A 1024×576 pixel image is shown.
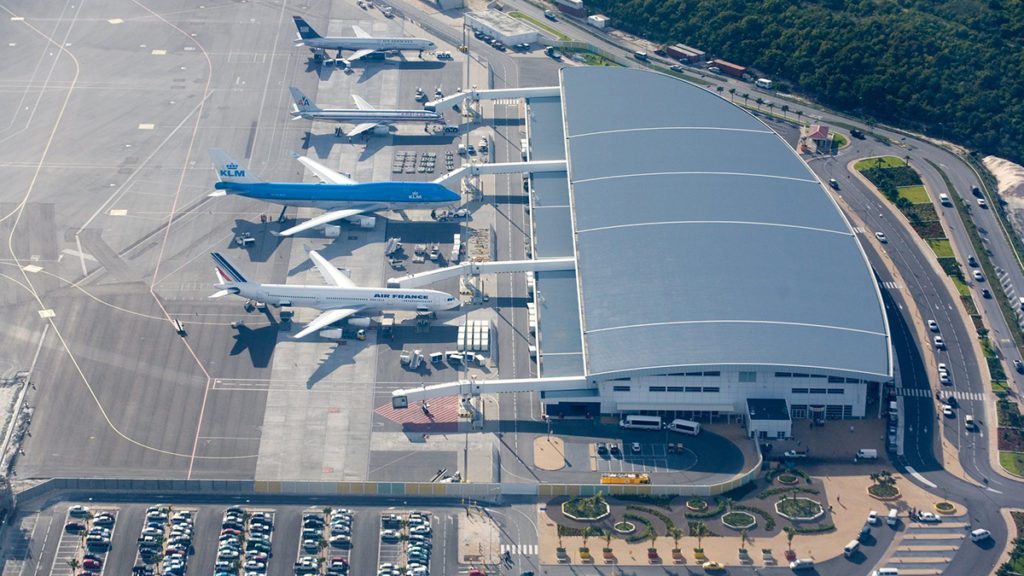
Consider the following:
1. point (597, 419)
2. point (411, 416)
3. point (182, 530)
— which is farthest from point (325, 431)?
point (597, 419)

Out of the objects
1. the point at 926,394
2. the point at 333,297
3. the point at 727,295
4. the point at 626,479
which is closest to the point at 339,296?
the point at 333,297

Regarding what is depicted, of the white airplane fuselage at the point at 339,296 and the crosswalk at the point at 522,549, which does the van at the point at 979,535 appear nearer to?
the crosswalk at the point at 522,549

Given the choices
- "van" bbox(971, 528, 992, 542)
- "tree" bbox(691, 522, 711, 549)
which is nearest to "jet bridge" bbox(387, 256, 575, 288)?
"tree" bbox(691, 522, 711, 549)

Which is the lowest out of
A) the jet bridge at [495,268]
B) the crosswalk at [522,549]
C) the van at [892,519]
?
the crosswalk at [522,549]

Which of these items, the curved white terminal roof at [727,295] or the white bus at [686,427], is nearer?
the curved white terminal roof at [727,295]

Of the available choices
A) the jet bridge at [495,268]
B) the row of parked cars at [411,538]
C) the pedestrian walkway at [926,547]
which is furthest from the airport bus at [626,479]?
the jet bridge at [495,268]
